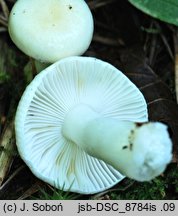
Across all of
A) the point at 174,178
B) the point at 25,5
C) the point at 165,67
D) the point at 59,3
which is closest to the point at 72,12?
the point at 59,3

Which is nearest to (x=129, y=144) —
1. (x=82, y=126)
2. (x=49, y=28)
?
(x=82, y=126)

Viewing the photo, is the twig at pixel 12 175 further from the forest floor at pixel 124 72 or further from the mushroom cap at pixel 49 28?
the mushroom cap at pixel 49 28

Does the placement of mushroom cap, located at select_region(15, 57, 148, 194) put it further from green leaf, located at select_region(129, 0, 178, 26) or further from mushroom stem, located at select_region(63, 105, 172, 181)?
green leaf, located at select_region(129, 0, 178, 26)

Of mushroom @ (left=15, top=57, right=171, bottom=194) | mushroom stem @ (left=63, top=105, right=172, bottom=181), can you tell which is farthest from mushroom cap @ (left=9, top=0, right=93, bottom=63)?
mushroom stem @ (left=63, top=105, right=172, bottom=181)

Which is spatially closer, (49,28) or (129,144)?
(129,144)

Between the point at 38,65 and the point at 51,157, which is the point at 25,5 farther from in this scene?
the point at 51,157

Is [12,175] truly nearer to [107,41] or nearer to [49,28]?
[49,28]

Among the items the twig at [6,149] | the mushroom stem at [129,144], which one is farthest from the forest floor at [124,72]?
the mushroom stem at [129,144]
